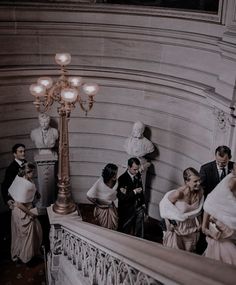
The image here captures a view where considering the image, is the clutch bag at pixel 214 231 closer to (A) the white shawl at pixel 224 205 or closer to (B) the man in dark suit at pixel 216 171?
(A) the white shawl at pixel 224 205

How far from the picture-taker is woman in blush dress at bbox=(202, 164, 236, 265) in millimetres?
4223

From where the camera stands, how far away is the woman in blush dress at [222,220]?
422 centimetres

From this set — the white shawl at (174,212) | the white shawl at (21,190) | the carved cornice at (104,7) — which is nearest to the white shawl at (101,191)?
the white shawl at (21,190)

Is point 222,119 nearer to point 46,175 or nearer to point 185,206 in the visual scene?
point 185,206

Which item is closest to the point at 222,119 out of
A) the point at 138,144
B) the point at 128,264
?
the point at 138,144

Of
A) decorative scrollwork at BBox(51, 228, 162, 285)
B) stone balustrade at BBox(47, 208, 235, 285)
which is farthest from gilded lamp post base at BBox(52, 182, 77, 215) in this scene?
stone balustrade at BBox(47, 208, 235, 285)

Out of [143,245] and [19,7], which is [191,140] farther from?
[143,245]

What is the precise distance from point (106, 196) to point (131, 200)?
72cm

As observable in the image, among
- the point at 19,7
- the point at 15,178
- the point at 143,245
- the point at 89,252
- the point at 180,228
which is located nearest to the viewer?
the point at 143,245

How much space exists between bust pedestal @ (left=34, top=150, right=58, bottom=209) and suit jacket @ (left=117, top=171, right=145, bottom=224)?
7.24ft

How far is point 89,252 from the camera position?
14.5 ft

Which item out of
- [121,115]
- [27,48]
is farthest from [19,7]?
[121,115]

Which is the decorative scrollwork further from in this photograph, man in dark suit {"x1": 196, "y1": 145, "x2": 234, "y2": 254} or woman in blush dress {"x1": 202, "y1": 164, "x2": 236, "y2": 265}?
man in dark suit {"x1": 196, "y1": 145, "x2": 234, "y2": 254}

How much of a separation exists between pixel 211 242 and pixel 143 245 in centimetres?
233
